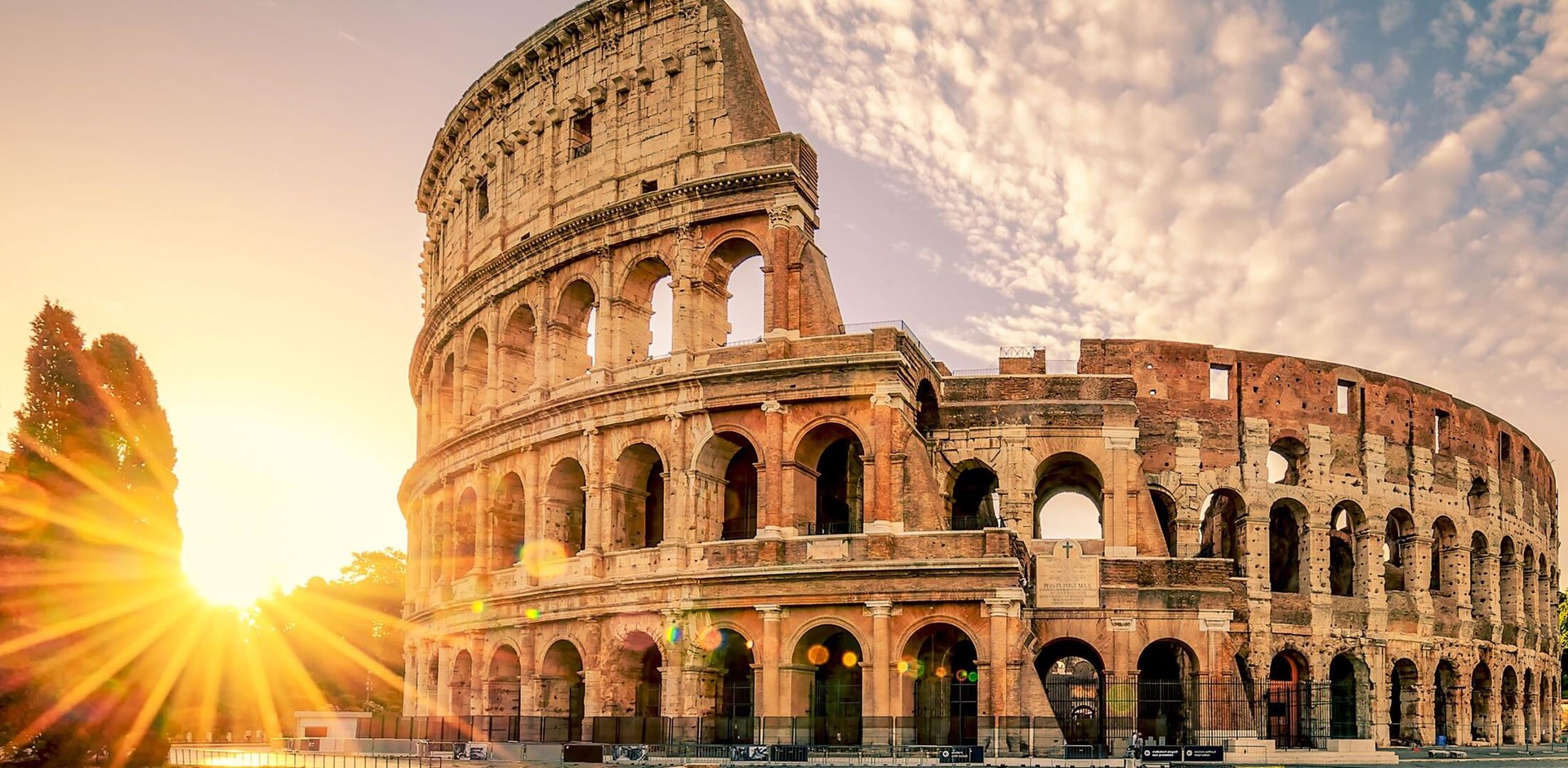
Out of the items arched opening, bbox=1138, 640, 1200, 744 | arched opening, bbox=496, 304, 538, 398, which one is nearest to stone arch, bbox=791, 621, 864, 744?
arched opening, bbox=1138, 640, 1200, 744

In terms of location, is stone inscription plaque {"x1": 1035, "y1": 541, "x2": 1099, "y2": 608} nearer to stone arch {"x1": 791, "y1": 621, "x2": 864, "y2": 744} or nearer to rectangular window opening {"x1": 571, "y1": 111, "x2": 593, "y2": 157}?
stone arch {"x1": 791, "y1": 621, "x2": 864, "y2": 744}

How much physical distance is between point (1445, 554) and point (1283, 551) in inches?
213

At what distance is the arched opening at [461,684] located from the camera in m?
35.8

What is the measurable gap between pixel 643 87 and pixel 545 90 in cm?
414

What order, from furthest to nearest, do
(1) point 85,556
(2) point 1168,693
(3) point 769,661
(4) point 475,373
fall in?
1. (4) point 475,373
2. (2) point 1168,693
3. (3) point 769,661
4. (1) point 85,556

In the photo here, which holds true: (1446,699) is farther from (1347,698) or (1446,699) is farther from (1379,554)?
(1379,554)

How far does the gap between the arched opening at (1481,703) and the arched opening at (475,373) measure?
99.8 ft

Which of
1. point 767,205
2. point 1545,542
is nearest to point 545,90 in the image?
point 767,205

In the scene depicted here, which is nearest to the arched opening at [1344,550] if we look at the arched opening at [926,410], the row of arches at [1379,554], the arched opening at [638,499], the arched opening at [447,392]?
the row of arches at [1379,554]

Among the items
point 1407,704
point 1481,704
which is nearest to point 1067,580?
point 1407,704

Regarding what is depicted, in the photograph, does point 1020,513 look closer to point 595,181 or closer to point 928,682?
point 928,682

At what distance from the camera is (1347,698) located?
1547 inches

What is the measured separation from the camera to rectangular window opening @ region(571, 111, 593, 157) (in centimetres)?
3512

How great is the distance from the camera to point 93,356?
23812 mm
